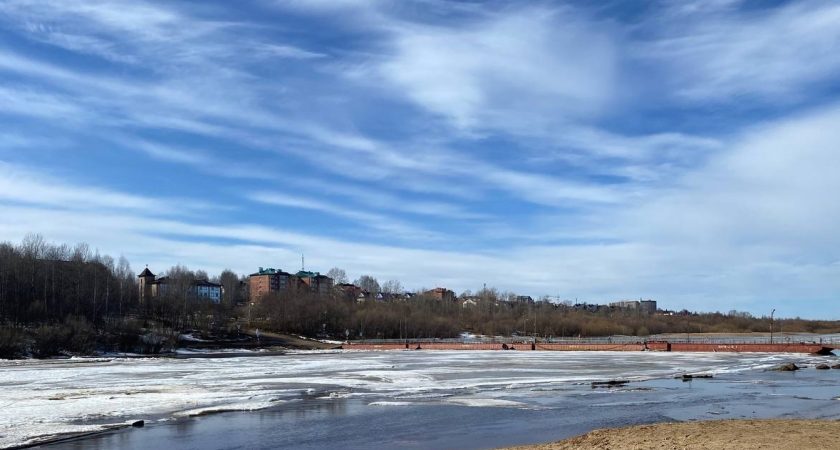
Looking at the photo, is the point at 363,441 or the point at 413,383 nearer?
the point at 363,441

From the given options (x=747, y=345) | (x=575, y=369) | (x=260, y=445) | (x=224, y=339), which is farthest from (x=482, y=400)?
(x=224, y=339)

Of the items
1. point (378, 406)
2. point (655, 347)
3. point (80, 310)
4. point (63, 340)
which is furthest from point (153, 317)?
point (378, 406)

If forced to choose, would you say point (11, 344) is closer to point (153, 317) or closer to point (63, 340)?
point (63, 340)

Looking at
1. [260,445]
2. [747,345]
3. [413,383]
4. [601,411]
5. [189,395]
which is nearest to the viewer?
[260,445]

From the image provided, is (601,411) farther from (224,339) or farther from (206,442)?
(224,339)

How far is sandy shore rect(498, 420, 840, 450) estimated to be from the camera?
16266 millimetres

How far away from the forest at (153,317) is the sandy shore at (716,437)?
278ft

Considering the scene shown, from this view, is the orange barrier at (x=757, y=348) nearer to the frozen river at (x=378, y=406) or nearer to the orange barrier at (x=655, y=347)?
the orange barrier at (x=655, y=347)

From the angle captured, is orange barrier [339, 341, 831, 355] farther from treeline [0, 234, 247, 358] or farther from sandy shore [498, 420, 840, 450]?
sandy shore [498, 420, 840, 450]

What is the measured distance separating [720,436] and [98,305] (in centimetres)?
12276

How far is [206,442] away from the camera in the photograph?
20.5 m

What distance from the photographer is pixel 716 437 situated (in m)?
17.6

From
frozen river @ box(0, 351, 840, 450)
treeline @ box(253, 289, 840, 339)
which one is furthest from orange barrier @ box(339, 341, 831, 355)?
treeline @ box(253, 289, 840, 339)

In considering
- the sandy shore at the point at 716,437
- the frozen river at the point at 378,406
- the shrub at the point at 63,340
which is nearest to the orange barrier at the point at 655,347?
the frozen river at the point at 378,406
